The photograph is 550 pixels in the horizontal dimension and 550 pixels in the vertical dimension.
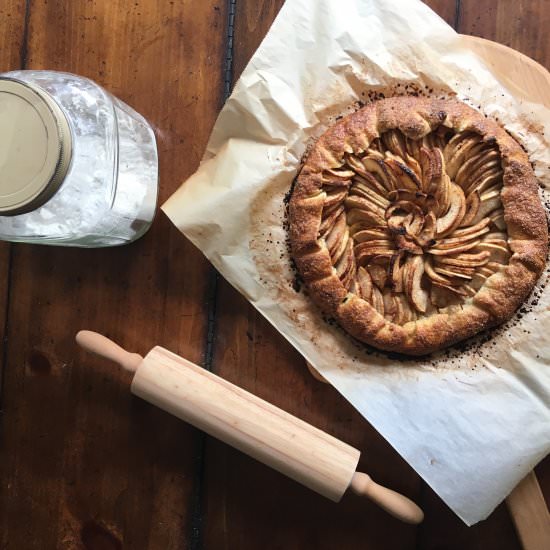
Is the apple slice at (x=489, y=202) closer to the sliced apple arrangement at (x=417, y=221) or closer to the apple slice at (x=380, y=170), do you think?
the sliced apple arrangement at (x=417, y=221)

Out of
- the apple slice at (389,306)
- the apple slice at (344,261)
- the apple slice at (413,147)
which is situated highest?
the apple slice at (413,147)

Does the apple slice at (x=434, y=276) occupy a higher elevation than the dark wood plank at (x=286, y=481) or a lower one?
higher

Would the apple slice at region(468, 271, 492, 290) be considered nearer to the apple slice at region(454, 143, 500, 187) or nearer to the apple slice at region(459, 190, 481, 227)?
the apple slice at region(459, 190, 481, 227)

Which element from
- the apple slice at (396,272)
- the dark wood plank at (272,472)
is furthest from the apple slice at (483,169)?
the dark wood plank at (272,472)

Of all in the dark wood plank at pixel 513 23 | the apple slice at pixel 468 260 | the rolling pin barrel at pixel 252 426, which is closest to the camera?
the rolling pin barrel at pixel 252 426

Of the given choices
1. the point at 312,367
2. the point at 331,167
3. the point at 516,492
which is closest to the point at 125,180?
the point at 331,167

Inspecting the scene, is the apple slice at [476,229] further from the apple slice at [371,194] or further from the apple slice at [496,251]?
the apple slice at [371,194]

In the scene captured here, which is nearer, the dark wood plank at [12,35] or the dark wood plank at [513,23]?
the dark wood plank at [513,23]

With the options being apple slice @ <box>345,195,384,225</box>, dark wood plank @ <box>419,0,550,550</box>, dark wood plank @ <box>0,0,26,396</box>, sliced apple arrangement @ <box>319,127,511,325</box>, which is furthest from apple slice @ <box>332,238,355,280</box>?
dark wood plank @ <box>0,0,26,396</box>

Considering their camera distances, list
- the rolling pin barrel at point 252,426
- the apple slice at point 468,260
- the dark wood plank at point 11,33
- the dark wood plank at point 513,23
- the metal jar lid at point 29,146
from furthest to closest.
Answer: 1. the dark wood plank at point 11,33
2. the dark wood plank at point 513,23
3. the apple slice at point 468,260
4. the rolling pin barrel at point 252,426
5. the metal jar lid at point 29,146
